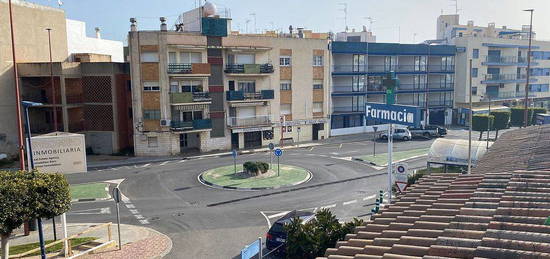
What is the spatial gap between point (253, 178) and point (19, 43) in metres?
28.2

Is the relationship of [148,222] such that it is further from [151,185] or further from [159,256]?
[151,185]

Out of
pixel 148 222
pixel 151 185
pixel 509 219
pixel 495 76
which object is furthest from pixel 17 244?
pixel 495 76

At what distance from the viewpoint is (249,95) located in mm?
48875

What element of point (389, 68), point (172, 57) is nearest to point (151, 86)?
point (172, 57)

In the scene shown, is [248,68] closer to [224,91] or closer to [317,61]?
[224,91]

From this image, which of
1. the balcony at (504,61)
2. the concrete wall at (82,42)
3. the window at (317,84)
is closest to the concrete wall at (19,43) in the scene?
the concrete wall at (82,42)

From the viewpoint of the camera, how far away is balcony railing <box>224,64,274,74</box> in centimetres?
4731

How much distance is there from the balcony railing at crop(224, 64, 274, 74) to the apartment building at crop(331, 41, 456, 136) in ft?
37.1

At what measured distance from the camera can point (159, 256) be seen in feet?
63.0

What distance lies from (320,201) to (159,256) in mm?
11700

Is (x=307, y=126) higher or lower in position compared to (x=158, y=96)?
lower

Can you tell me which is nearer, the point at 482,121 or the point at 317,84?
the point at 482,121

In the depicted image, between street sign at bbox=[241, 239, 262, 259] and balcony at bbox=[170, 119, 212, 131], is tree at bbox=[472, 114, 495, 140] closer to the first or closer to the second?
balcony at bbox=[170, 119, 212, 131]

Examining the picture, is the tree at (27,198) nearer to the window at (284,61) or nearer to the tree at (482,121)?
the window at (284,61)
